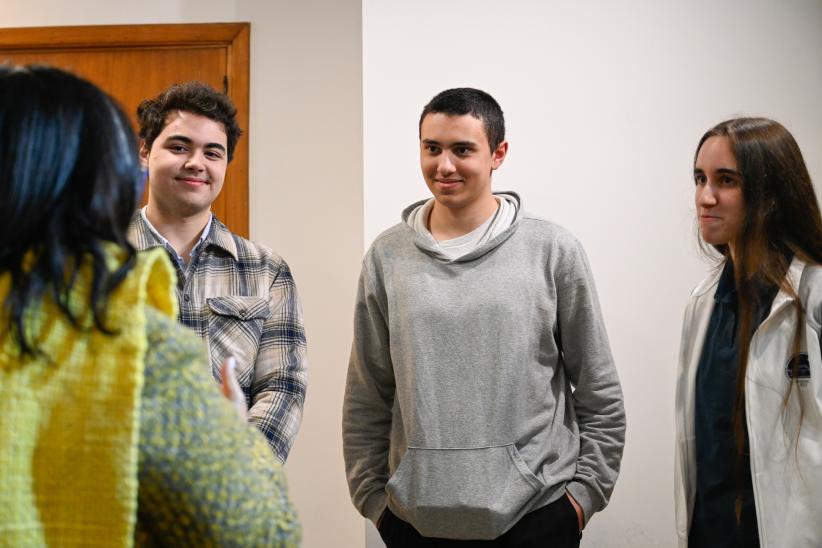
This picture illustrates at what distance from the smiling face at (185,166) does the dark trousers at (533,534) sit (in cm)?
89

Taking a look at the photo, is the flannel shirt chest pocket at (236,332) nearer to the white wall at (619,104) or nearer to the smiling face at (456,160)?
the smiling face at (456,160)

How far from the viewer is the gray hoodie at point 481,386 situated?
1.78 meters

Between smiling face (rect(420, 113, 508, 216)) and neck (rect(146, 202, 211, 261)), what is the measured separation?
57cm

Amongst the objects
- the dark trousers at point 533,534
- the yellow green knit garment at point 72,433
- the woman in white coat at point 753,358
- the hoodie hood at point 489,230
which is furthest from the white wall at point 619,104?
the yellow green knit garment at point 72,433

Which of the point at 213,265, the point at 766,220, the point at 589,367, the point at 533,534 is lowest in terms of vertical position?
the point at 533,534

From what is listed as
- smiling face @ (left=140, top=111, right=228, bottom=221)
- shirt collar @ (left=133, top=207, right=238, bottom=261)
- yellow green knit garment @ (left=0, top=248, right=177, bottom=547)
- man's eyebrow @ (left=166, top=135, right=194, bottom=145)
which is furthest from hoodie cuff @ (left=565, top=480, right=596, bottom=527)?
yellow green knit garment @ (left=0, top=248, right=177, bottom=547)

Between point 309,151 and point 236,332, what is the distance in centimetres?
147

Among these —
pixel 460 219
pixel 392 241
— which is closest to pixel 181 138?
pixel 392 241

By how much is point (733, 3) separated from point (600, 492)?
5.49 feet

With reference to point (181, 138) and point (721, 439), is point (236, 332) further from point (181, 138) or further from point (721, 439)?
point (721, 439)

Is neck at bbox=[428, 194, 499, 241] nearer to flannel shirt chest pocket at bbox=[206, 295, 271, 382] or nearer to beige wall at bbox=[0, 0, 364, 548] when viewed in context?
flannel shirt chest pocket at bbox=[206, 295, 271, 382]

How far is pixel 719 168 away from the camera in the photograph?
5.89 ft

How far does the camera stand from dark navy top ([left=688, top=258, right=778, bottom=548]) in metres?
1.66

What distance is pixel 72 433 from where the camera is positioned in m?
0.75
